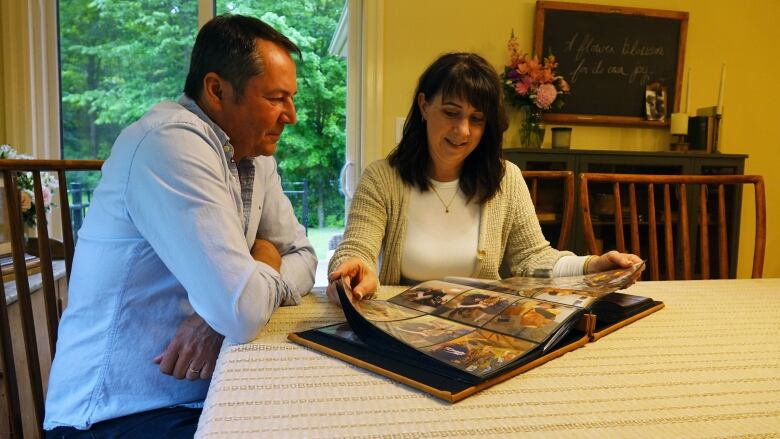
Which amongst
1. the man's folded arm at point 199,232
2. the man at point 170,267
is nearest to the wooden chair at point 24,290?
the man at point 170,267

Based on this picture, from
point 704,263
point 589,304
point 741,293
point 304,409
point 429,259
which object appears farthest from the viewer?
point 704,263

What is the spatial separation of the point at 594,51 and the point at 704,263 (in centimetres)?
167

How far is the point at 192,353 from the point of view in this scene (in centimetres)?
86

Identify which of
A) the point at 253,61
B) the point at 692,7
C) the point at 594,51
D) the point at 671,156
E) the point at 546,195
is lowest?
the point at 546,195

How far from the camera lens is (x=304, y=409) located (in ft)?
1.77

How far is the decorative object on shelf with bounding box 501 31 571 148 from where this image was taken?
2658mm

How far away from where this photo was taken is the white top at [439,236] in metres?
1.39

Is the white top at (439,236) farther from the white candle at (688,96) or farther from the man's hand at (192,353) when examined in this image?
the white candle at (688,96)

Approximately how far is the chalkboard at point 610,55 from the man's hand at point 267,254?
2073 millimetres

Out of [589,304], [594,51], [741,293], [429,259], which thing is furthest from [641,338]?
[594,51]

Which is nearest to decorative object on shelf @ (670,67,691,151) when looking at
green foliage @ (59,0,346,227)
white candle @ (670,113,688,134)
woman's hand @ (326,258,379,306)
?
white candle @ (670,113,688,134)

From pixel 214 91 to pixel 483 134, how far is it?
748 mm

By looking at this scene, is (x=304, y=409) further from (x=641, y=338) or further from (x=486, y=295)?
(x=641, y=338)

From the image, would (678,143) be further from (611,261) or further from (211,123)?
(211,123)
